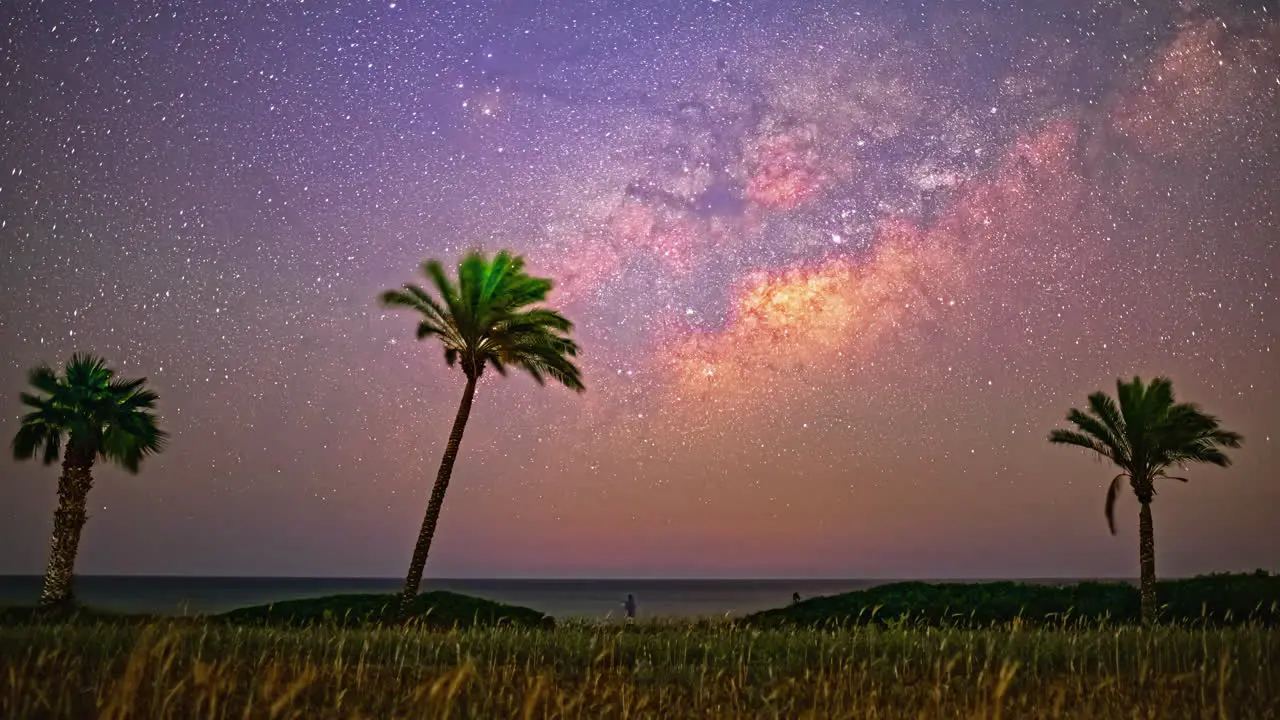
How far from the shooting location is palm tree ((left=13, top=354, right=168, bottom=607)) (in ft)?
112

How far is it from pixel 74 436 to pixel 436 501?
13.8 meters

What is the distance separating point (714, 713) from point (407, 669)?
2.76 metres

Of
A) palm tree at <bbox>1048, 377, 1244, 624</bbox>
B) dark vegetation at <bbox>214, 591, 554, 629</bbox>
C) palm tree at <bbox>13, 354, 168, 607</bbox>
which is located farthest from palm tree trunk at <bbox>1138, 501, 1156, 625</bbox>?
palm tree at <bbox>13, 354, 168, 607</bbox>

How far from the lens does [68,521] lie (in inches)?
1347

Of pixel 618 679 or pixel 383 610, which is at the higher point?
pixel 618 679

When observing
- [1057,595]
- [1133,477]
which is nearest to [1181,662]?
[1133,477]

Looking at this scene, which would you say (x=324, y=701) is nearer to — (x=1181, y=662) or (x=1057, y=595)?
(x=1181, y=662)

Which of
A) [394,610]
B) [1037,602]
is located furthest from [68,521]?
[1037,602]

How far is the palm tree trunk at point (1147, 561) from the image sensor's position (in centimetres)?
3453

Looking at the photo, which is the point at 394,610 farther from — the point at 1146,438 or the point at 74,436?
the point at 1146,438

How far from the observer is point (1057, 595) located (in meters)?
38.5

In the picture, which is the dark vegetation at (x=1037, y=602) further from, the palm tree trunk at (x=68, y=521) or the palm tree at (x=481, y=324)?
the palm tree trunk at (x=68, y=521)

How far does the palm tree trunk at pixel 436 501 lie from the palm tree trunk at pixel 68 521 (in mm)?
12548

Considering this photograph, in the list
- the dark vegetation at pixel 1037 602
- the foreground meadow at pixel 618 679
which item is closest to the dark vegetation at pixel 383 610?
the dark vegetation at pixel 1037 602
